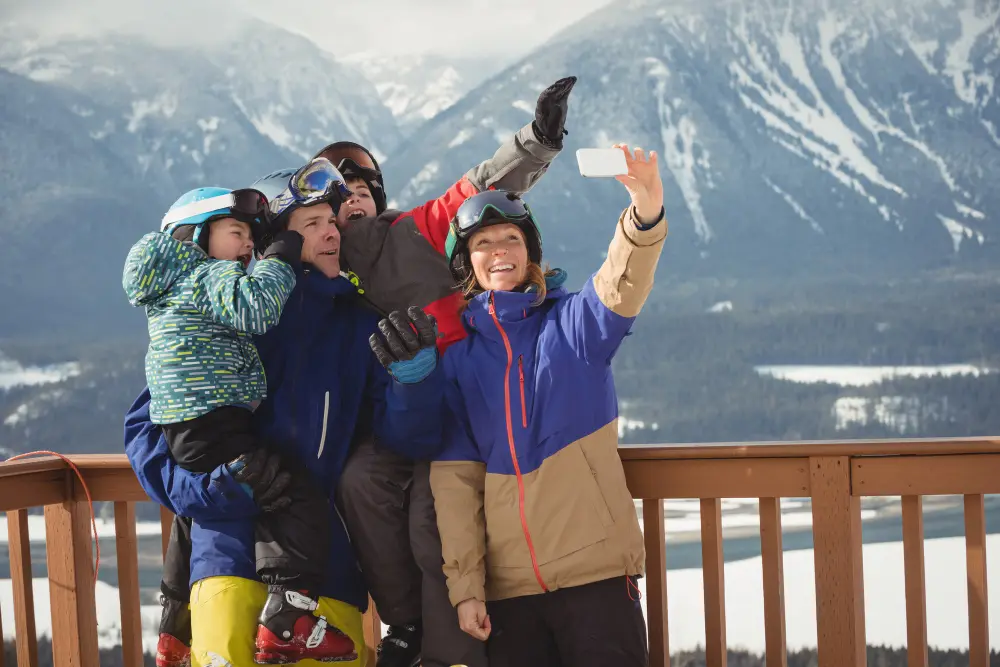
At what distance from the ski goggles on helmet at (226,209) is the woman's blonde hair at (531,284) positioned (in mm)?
488

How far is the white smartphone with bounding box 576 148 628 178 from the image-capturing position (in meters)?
1.87

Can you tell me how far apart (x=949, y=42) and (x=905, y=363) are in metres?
9.63

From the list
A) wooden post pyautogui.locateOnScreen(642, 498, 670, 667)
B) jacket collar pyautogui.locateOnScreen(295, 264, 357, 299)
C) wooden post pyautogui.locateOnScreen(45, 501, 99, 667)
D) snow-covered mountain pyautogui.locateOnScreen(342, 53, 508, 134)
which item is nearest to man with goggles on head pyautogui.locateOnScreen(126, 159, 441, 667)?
jacket collar pyautogui.locateOnScreen(295, 264, 357, 299)

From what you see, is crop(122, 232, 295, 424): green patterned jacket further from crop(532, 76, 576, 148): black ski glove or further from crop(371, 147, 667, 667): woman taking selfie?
crop(532, 76, 576, 148): black ski glove

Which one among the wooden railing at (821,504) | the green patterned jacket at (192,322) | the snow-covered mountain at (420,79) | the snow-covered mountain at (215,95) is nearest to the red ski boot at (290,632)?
the green patterned jacket at (192,322)

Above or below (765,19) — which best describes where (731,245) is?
below

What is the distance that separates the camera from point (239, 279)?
6.70 ft

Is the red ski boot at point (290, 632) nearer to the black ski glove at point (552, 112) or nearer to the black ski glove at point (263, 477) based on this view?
the black ski glove at point (263, 477)

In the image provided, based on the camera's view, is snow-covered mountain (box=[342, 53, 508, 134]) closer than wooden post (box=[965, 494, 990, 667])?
No

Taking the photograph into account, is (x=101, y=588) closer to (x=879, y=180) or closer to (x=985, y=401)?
(x=985, y=401)

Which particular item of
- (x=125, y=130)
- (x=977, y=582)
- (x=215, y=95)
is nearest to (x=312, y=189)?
(x=977, y=582)

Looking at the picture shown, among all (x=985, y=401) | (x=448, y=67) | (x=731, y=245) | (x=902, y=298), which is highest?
(x=448, y=67)

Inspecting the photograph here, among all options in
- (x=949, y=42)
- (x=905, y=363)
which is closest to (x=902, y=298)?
(x=905, y=363)

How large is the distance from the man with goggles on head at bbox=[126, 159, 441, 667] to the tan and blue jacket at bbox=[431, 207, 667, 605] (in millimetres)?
128
